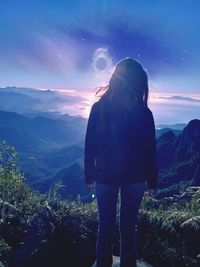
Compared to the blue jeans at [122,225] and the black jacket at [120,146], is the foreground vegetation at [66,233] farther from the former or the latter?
the black jacket at [120,146]

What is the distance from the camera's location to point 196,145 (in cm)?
14300

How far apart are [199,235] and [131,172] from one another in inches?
108

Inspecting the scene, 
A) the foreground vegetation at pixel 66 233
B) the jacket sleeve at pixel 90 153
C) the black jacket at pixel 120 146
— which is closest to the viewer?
the black jacket at pixel 120 146

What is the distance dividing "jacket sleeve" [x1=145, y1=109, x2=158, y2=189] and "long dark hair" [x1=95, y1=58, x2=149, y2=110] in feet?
0.80

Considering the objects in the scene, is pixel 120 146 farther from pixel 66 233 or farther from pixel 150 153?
pixel 66 233

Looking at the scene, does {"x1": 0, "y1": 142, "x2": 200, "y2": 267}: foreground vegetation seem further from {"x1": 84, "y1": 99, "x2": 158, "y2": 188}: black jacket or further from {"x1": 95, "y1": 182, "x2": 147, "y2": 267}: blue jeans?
{"x1": 84, "y1": 99, "x2": 158, "y2": 188}: black jacket

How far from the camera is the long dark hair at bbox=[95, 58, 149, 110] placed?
4.62 metres

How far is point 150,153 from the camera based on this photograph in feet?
15.3

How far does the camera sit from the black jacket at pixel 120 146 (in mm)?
4566

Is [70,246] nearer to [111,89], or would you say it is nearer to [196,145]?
[111,89]

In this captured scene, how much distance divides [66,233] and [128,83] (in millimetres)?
2404

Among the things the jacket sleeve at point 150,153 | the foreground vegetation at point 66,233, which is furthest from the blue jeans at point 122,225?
the foreground vegetation at point 66,233

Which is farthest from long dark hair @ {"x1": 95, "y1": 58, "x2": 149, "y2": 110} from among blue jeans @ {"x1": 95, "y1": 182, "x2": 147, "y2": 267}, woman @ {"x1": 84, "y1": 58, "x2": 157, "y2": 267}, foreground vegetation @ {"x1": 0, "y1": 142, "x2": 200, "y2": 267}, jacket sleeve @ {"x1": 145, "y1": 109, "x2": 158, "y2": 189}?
foreground vegetation @ {"x1": 0, "y1": 142, "x2": 200, "y2": 267}

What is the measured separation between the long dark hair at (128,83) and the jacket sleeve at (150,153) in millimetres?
243
